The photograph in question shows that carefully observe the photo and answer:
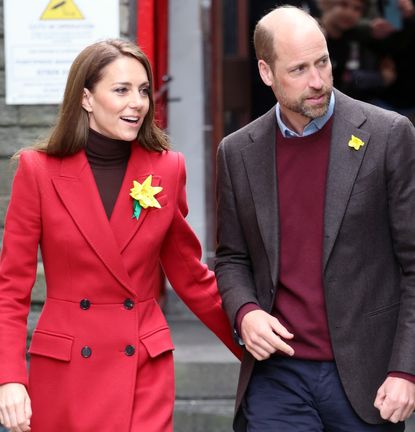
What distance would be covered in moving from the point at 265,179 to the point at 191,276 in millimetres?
534

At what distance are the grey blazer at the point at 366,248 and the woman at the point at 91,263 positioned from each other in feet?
1.23

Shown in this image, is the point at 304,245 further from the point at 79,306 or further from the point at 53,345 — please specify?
the point at 53,345

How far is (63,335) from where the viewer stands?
4.41m

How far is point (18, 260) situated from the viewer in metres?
4.40

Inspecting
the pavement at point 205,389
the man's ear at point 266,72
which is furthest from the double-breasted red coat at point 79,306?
the pavement at point 205,389

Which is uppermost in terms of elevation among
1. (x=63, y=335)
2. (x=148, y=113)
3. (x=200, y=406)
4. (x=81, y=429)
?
(x=148, y=113)

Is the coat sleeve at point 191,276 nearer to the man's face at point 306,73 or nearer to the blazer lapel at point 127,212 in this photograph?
the blazer lapel at point 127,212

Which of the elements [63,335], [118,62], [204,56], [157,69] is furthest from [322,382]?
[204,56]

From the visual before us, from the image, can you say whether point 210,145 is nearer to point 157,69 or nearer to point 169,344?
point 157,69

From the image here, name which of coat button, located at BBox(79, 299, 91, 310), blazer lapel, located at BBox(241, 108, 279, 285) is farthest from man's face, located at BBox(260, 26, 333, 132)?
coat button, located at BBox(79, 299, 91, 310)

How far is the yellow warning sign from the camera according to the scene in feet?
24.1

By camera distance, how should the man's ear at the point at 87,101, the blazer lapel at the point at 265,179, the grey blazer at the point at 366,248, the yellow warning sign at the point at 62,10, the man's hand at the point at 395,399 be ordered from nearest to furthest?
the man's hand at the point at 395,399 < the grey blazer at the point at 366,248 < the blazer lapel at the point at 265,179 < the man's ear at the point at 87,101 < the yellow warning sign at the point at 62,10

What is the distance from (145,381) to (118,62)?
1.10 metres

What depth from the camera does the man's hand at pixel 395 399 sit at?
13.6 ft
